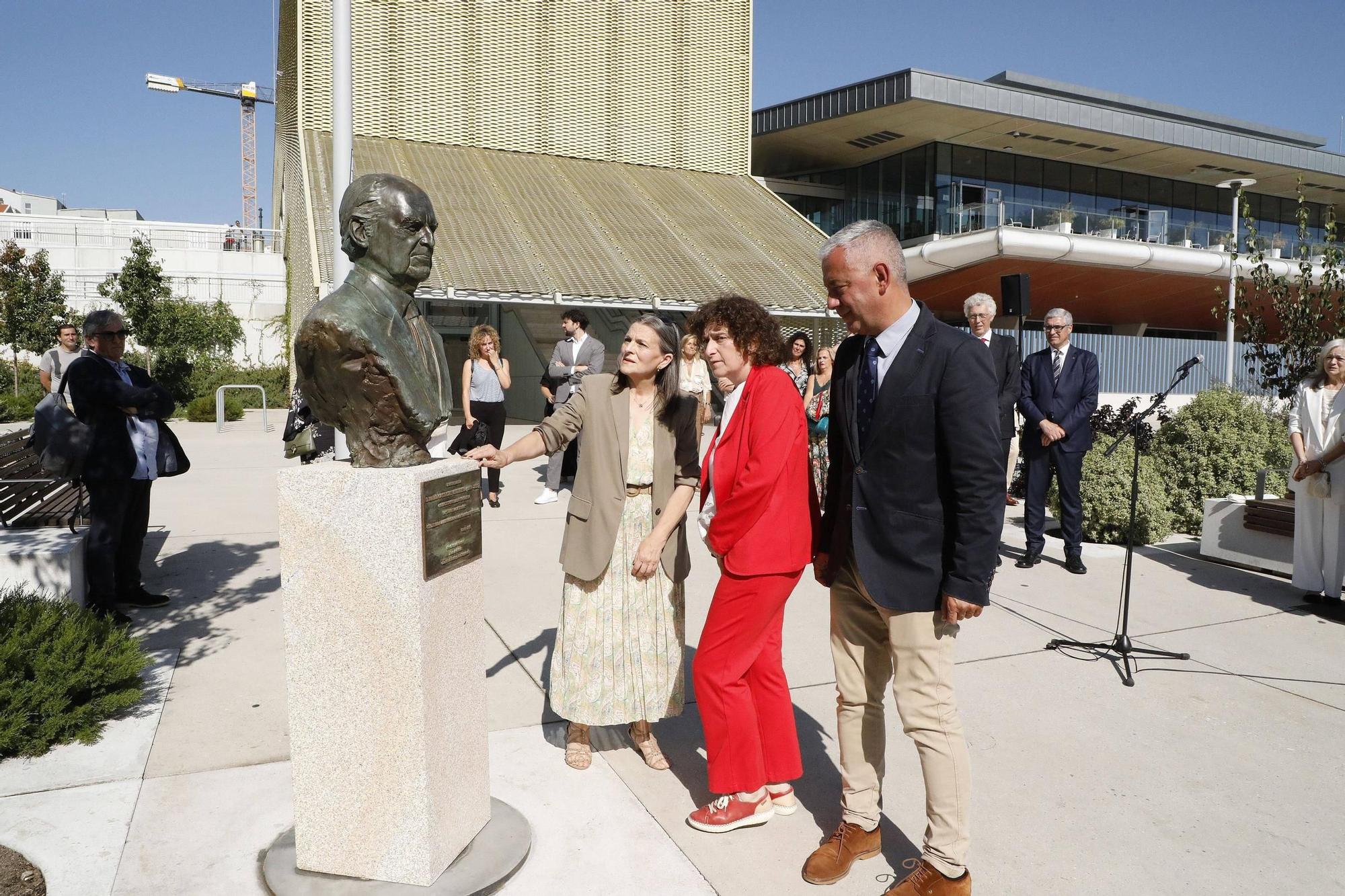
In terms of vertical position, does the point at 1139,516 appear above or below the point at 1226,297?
below

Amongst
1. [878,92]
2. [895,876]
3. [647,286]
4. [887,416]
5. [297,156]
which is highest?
[878,92]

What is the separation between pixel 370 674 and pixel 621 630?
3.83 feet

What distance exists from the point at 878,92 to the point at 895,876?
935 inches

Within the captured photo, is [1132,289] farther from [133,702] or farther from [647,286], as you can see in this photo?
[133,702]

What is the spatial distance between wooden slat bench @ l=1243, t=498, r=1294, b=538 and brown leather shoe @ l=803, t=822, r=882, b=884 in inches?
230

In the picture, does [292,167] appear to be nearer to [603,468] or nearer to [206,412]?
[206,412]

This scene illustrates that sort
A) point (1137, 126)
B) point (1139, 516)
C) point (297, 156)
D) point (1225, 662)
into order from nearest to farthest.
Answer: point (1225, 662)
point (1139, 516)
point (297, 156)
point (1137, 126)

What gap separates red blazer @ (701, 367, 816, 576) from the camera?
3152 mm

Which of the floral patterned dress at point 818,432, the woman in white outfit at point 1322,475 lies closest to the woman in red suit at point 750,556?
the woman in white outfit at point 1322,475

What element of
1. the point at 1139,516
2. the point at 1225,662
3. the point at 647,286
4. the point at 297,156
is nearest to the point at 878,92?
the point at 647,286

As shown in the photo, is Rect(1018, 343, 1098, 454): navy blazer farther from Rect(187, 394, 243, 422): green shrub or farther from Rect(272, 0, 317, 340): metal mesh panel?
Rect(187, 394, 243, 422): green shrub

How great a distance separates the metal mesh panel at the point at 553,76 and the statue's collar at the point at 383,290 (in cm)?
1817

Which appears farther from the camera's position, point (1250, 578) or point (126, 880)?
point (1250, 578)

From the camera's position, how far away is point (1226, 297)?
1088 inches
